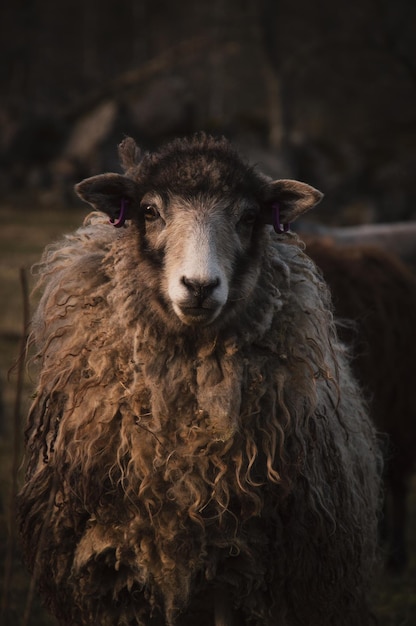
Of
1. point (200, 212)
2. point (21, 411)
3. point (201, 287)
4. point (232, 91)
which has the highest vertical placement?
point (232, 91)

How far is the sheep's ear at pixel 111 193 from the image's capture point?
3283 millimetres

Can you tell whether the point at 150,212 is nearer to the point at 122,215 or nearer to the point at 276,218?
the point at 122,215

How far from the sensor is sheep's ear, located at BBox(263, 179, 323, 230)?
335 centimetres

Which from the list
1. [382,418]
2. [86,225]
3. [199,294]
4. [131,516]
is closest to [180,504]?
[131,516]

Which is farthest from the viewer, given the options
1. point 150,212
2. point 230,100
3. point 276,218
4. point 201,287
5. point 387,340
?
point 230,100

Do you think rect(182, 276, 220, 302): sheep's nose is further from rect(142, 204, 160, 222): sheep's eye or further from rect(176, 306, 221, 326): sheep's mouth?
rect(142, 204, 160, 222): sheep's eye

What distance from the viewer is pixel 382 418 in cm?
517

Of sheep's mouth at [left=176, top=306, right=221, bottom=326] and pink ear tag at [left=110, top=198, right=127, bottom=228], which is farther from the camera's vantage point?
pink ear tag at [left=110, top=198, right=127, bottom=228]

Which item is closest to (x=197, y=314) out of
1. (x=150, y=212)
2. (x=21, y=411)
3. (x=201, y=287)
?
(x=201, y=287)

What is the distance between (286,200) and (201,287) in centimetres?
72

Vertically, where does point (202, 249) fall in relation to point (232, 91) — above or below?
below

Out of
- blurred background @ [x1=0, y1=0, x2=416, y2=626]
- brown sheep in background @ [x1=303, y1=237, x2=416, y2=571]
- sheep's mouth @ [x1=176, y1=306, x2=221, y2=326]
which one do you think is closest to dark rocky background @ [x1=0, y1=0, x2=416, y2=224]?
blurred background @ [x1=0, y1=0, x2=416, y2=626]

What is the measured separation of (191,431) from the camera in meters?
3.16

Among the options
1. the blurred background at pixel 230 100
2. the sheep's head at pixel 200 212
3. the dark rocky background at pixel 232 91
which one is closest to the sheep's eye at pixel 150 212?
the sheep's head at pixel 200 212
